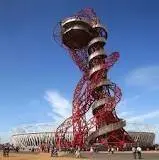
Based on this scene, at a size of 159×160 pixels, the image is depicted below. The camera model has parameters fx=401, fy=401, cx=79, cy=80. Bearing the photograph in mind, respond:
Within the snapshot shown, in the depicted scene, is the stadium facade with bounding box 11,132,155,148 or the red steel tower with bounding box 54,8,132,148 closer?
the red steel tower with bounding box 54,8,132,148

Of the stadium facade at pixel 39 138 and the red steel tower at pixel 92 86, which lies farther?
the stadium facade at pixel 39 138

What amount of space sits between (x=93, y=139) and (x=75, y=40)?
60.9 feet

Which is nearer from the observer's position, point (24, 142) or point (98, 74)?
point (98, 74)

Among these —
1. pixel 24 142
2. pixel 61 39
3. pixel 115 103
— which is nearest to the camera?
pixel 115 103

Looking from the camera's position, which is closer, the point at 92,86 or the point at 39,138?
the point at 92,86

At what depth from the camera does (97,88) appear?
70.3 metres

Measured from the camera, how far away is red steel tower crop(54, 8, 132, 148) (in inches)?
2699

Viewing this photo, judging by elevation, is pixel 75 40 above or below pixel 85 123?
above

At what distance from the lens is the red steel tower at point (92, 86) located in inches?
2699

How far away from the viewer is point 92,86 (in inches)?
2761

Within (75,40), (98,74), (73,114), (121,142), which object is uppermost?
(75,40)

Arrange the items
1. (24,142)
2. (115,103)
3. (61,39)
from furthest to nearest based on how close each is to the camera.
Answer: (24,142), (61,39), (115,103)

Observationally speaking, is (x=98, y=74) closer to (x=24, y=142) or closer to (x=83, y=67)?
(x=83, y=67)

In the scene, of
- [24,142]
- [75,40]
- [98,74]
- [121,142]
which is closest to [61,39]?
[75,40]
